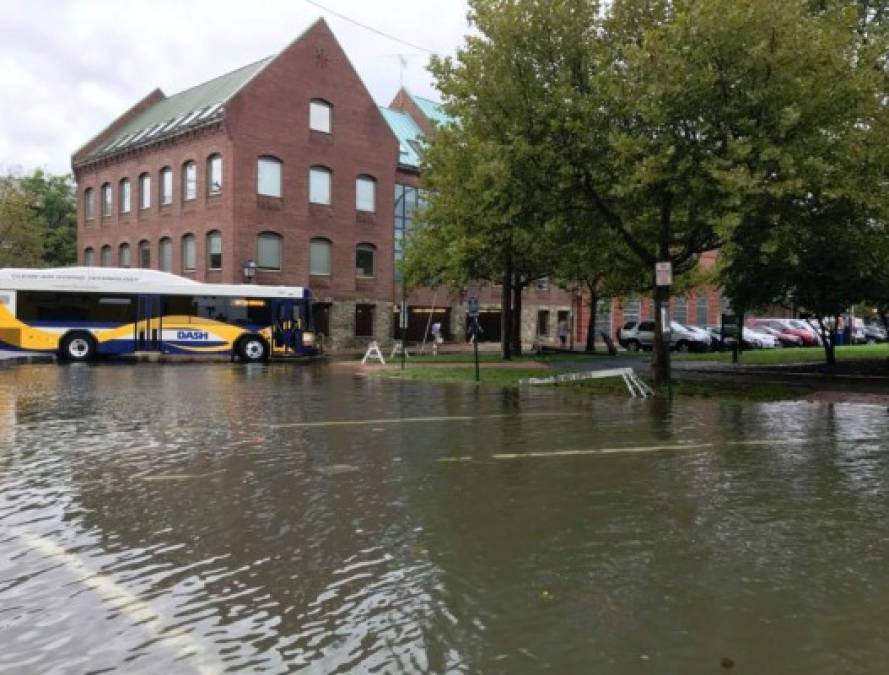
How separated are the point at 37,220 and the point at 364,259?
25.5 meters

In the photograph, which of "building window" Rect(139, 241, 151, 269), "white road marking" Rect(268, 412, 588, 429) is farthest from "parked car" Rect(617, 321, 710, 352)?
"white road marking" Rect(268, 412, 588, 429)

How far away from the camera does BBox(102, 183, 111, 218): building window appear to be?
148 feet

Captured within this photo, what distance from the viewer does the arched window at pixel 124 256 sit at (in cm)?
4353

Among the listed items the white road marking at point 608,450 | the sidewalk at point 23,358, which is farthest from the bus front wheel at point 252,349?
the white road marking at point 608,450

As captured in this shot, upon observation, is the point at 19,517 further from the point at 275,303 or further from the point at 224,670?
the point at 275,303

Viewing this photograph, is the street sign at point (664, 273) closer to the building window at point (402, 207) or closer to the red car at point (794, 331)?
the building window at point (402, 207)

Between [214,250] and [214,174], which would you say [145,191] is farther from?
[214,250]

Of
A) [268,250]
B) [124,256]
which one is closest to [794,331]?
[268,250]

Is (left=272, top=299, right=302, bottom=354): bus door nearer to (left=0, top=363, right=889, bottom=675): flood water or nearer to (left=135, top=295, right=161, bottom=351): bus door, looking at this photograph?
(left=135, top=295, right=161, bottom=351): bus door

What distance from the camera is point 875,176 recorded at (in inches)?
621

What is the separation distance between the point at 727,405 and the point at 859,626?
11.1 m

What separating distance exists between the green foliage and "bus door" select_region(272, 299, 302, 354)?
2877cm

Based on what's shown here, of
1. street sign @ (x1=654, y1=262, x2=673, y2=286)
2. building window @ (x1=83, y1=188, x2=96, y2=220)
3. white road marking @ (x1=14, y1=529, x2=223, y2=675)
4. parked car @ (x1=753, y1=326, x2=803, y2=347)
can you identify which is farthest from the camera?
parked car @ (x1=753, y1=326, x2=803, y2=347)

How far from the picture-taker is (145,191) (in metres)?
42.4
